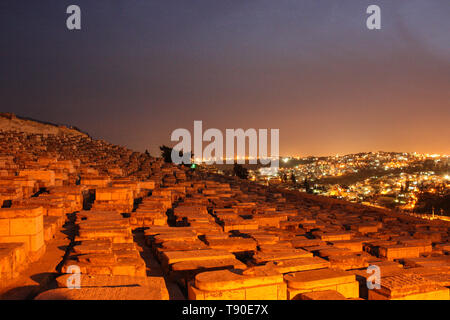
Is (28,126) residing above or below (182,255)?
above

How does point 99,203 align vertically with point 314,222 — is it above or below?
above

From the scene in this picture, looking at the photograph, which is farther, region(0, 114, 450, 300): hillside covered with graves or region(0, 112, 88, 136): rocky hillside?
region(0, 112, 88, 136): rocky hillside

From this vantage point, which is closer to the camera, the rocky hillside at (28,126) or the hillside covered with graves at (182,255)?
the hillside covered with graves at (182,255)

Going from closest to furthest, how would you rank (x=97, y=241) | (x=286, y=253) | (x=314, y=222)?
(x=97, y=241) → (x=286, y=253) → (x=314, y=222)

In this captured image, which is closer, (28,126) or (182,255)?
(182,255)

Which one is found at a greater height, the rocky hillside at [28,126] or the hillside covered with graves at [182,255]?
the rocky hillside at [28,126]

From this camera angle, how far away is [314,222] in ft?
27.5

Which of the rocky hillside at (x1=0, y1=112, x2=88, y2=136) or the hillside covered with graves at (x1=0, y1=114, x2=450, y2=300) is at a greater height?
the rocky hillside at (x1=0, y1=112, x2=88, y2=136)

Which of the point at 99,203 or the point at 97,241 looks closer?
the point at 97,241

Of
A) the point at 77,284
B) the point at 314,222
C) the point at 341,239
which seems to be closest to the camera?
the point at 77,284
